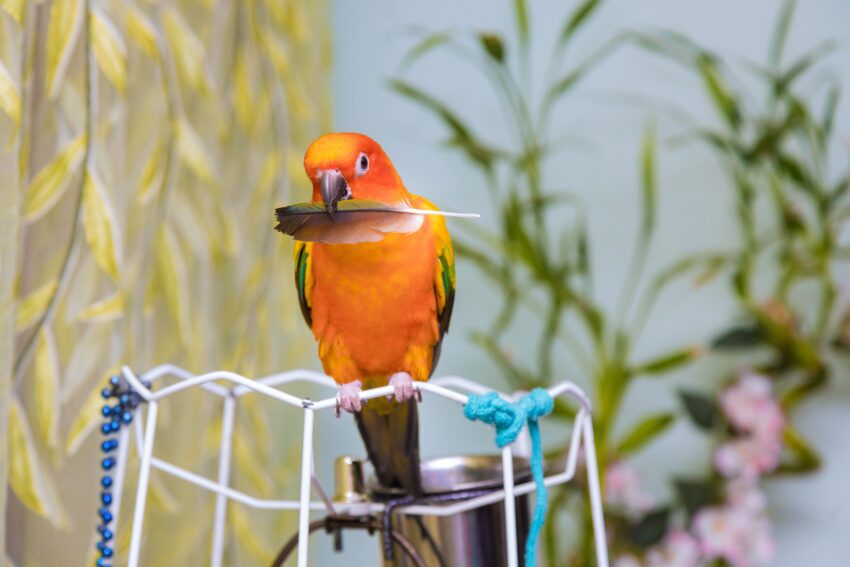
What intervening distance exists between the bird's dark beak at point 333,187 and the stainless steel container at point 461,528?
0.23 m

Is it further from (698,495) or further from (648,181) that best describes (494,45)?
(698,495)

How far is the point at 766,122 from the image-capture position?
4.09 ft

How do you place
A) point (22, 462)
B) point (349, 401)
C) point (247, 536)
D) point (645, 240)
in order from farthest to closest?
point (645, 240) < point (247, 536) < point (22, 462) < point (349, 401)

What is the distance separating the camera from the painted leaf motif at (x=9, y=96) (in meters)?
0.62

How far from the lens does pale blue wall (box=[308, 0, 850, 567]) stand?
4.04ft

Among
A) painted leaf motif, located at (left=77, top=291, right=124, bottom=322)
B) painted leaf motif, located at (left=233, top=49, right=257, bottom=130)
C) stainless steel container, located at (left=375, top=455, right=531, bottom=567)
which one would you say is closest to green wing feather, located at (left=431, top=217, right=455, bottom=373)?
stainless steel container, located at (left=375, top=455, right=531, bottom=567)

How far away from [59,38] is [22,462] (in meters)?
0.36

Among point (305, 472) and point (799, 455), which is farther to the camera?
point (799, 455)

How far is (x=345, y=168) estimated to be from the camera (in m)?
0.54

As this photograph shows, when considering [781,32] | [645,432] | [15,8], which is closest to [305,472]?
[15,8]

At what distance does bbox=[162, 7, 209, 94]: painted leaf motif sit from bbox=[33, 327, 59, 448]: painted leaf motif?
1.22 feet

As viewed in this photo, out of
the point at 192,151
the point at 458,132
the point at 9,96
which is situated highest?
the point at 458,132

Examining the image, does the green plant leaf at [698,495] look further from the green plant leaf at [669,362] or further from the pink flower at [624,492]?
the green plant leaf at [669,362]

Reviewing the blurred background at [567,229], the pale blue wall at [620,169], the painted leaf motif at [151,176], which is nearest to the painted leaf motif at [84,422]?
the blurred background at [567,229]
